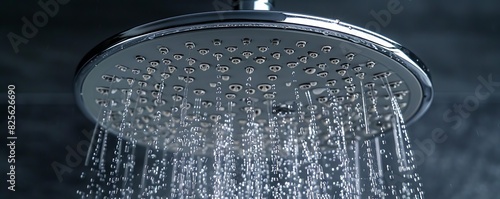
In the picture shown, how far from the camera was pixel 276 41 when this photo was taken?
2.90ft

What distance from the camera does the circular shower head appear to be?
0.86 metres

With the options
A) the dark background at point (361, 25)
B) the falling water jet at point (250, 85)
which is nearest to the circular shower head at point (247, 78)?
the falling water jet at point (250, 85)

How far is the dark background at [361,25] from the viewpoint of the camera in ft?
4.48

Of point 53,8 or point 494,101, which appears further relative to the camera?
point 494,101

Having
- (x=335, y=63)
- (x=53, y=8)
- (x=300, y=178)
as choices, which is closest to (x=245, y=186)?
(x=300, y=178)

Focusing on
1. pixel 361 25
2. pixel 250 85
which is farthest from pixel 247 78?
pixel 361 25

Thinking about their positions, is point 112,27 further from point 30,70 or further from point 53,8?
point 30,70

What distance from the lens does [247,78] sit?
39.1 inches

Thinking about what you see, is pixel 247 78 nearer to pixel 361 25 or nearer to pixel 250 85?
pixel 250 85

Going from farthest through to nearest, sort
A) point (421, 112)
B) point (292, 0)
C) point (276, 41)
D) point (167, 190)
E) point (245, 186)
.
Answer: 1. point (167, 190)
2. point (245, 186)
3. point (292, 0)
4. point (421, 112)
5. point (276, 41)

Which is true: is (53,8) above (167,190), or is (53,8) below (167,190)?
above

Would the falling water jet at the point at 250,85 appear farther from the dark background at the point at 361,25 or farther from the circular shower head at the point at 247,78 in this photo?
the dark background at the point at 361,25

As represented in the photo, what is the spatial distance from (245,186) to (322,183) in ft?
0.66

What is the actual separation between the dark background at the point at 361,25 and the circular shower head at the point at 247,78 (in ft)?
0.92
